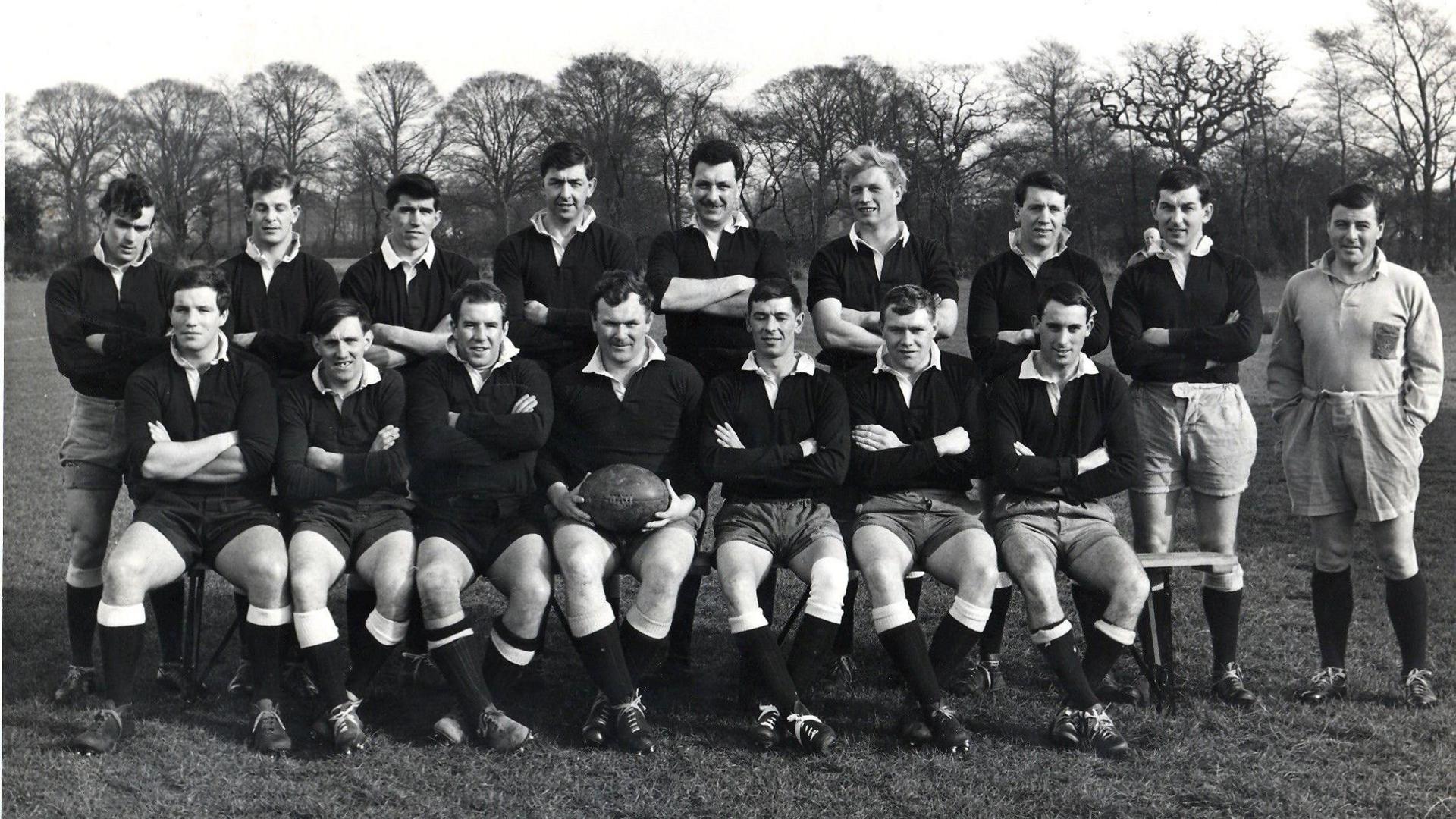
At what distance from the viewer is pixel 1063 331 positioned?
480 centimetres

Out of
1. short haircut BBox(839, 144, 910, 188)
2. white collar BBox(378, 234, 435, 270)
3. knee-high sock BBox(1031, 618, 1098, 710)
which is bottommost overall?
knee-high sock BBox(1031, 618, 1098, 710)

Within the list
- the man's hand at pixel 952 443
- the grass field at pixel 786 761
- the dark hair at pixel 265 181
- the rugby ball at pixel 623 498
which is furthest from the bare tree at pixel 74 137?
the man's hand at pixel 952 443

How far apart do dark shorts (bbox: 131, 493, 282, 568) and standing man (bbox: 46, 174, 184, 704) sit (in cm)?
51

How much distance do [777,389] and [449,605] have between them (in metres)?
1.65

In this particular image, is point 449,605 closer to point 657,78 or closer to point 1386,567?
point 1386,567

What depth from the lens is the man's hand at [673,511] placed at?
476 cm

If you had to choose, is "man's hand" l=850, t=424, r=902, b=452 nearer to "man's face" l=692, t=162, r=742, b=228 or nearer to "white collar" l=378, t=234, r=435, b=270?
"man's face" l=692, t=162, r=742, b=228

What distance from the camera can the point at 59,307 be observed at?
16.4 feet

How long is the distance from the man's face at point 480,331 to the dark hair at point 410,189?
0.73 metres

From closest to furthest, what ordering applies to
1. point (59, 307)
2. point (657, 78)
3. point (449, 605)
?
point (449, 605) → point (59, 307) → point (657, 78)

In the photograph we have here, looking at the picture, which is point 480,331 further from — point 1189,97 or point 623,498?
point 1189,97

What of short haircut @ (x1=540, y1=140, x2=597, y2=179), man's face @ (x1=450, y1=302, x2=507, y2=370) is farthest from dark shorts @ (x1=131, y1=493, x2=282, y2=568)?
short haircut @ (x1=540, y1=140, x2=597, y2=179)

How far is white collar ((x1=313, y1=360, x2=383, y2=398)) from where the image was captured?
486cm

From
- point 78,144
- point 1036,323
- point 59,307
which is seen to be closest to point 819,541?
point 1036,323
